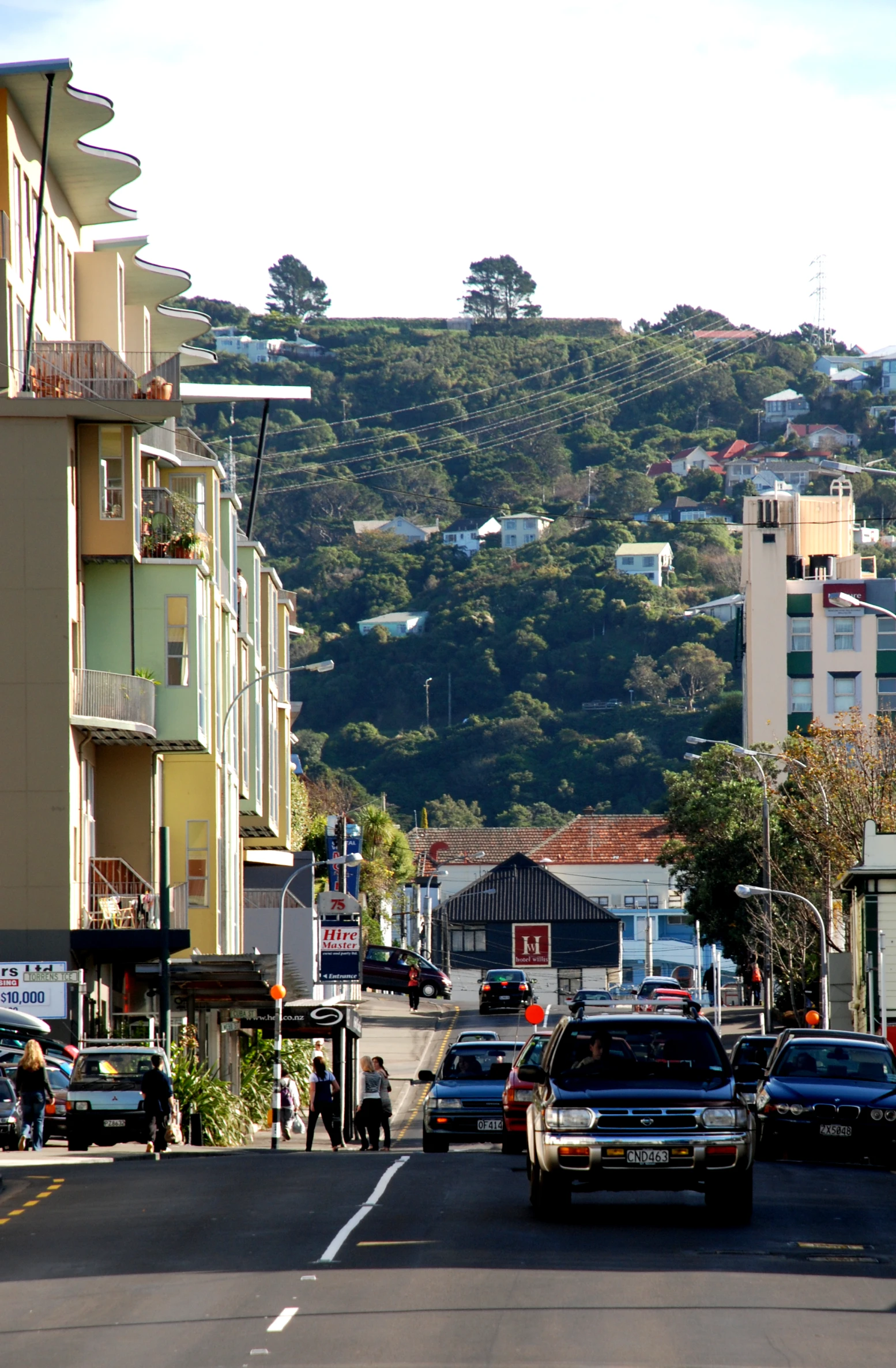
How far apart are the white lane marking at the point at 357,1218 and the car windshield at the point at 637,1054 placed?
6.70 feet

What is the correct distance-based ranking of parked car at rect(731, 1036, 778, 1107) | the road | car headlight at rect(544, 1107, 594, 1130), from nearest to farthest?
1. the road
2. car headlight at rect(544, 1107, 594, 1130)
3. parked car at rect(731, 1036, 778, 1107)

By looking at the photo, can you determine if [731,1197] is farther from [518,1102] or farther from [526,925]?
[526,925]

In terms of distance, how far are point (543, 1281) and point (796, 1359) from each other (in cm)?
280

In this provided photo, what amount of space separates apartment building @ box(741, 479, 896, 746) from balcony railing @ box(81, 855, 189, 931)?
6598 cm

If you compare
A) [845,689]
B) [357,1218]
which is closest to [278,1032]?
[357,1218]

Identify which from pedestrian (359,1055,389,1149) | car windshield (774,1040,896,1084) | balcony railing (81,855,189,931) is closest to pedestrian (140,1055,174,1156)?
pedestrian (359,1055,389,1149)

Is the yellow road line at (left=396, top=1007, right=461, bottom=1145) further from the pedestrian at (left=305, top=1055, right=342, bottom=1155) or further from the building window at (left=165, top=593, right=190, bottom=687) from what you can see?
the building window at (left=165, top=593, right=190, bottom=687)

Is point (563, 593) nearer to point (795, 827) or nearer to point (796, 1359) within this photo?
point (795, 827)

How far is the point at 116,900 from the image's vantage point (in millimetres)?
36812

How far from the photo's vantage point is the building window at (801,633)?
10325cm

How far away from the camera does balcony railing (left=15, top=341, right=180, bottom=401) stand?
120ft

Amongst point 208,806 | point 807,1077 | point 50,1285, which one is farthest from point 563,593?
point 50,1285

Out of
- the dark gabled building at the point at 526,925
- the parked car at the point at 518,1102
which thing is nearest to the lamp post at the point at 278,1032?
the parked car at the point at 518,1102

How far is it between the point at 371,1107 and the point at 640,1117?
15.1 metres
